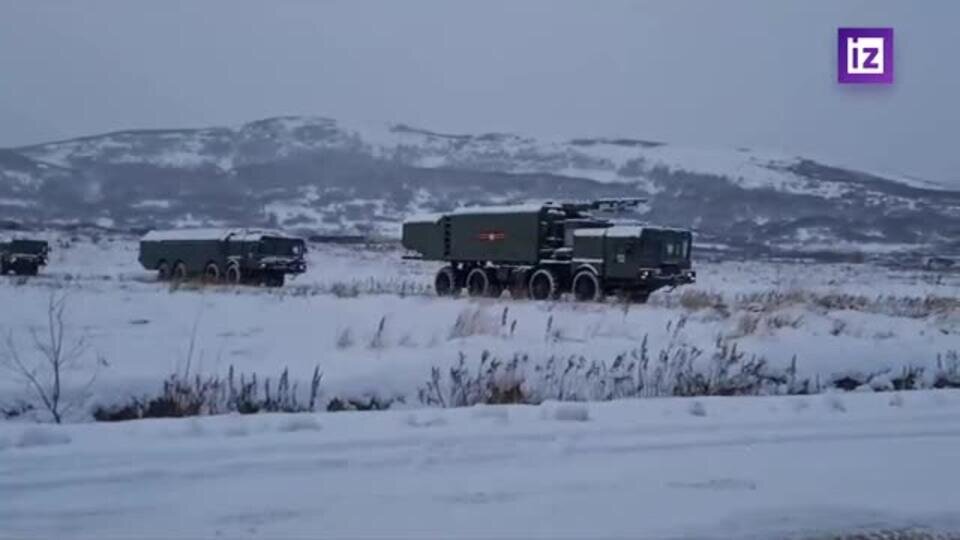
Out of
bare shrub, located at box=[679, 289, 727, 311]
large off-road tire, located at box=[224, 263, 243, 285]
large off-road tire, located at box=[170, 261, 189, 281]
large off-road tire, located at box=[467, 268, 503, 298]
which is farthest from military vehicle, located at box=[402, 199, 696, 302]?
large off-road tire, located at box=[170, 261, 189, 281]

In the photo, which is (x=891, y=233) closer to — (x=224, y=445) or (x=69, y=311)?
(x=69, y=311)

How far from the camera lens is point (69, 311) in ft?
56.6

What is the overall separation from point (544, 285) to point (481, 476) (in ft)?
74.6

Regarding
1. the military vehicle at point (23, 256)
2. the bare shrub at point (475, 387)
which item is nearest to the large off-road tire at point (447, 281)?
the military vehicle at point (23, 256)

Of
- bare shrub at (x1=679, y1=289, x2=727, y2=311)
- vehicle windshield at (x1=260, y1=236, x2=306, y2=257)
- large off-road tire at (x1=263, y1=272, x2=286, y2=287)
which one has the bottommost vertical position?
large off-road tire at (x1=263, y1=272, x2=286, y2=287)

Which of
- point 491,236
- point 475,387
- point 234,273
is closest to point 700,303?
point 491,236

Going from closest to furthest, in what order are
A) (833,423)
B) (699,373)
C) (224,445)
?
(224,445), (833,423), (699,373)

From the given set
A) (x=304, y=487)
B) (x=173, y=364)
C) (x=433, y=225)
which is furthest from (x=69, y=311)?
(x=433, y=225)

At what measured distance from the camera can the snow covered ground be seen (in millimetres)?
6062

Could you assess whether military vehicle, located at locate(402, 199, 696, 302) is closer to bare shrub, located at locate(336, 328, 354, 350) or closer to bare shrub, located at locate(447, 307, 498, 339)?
bare shrub, located at locate(447, 307, 498, 339)

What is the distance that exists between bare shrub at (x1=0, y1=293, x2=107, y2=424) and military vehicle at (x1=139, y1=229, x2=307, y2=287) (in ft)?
69.4

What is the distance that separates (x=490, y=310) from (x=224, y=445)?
12317 mm

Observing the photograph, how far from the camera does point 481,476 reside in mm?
7090

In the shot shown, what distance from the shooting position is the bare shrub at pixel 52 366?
368 inches
